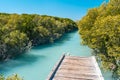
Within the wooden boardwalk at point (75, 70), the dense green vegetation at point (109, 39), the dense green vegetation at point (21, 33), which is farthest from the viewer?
the dense green vegetation at point (21, 33)

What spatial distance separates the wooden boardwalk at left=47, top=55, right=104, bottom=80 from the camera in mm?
8625

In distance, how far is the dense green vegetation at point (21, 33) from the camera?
19344 mm

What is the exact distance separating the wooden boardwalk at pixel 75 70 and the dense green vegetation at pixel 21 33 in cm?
825

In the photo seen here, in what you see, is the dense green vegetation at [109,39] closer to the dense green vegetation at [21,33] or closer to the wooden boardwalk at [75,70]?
the wooden boardwalk at [75,70]

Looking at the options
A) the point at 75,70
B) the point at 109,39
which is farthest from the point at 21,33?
the point at 75,70

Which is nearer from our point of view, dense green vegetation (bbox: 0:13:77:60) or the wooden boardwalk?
the wooden boardwalk

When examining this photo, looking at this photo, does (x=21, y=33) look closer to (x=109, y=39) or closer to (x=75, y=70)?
(x=109, y=39)

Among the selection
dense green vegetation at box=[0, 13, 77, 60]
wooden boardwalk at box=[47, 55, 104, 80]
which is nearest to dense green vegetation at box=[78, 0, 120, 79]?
wooden boardwalk at box=[47, 55, 104, 80]

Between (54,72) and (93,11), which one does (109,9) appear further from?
(54,72)

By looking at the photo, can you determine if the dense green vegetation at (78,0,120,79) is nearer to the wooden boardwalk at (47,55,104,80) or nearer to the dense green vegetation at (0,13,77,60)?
the wooden boardwalk at (47,55,104,80)

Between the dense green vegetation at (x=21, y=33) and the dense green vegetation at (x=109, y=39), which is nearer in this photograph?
the dense green vegetation at (x=109, y=39)

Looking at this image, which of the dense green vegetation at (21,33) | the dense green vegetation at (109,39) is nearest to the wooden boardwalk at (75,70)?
the dense green vegetation at (109,39)

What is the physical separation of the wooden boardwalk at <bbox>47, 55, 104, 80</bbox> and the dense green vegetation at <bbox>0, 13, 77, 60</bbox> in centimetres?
825

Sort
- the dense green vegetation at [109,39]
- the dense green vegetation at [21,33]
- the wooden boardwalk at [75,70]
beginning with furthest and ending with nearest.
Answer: the dense green vegetation at [21,33], the dense green vegetation at [109,39], the wooden boardwalk at [75,70]
